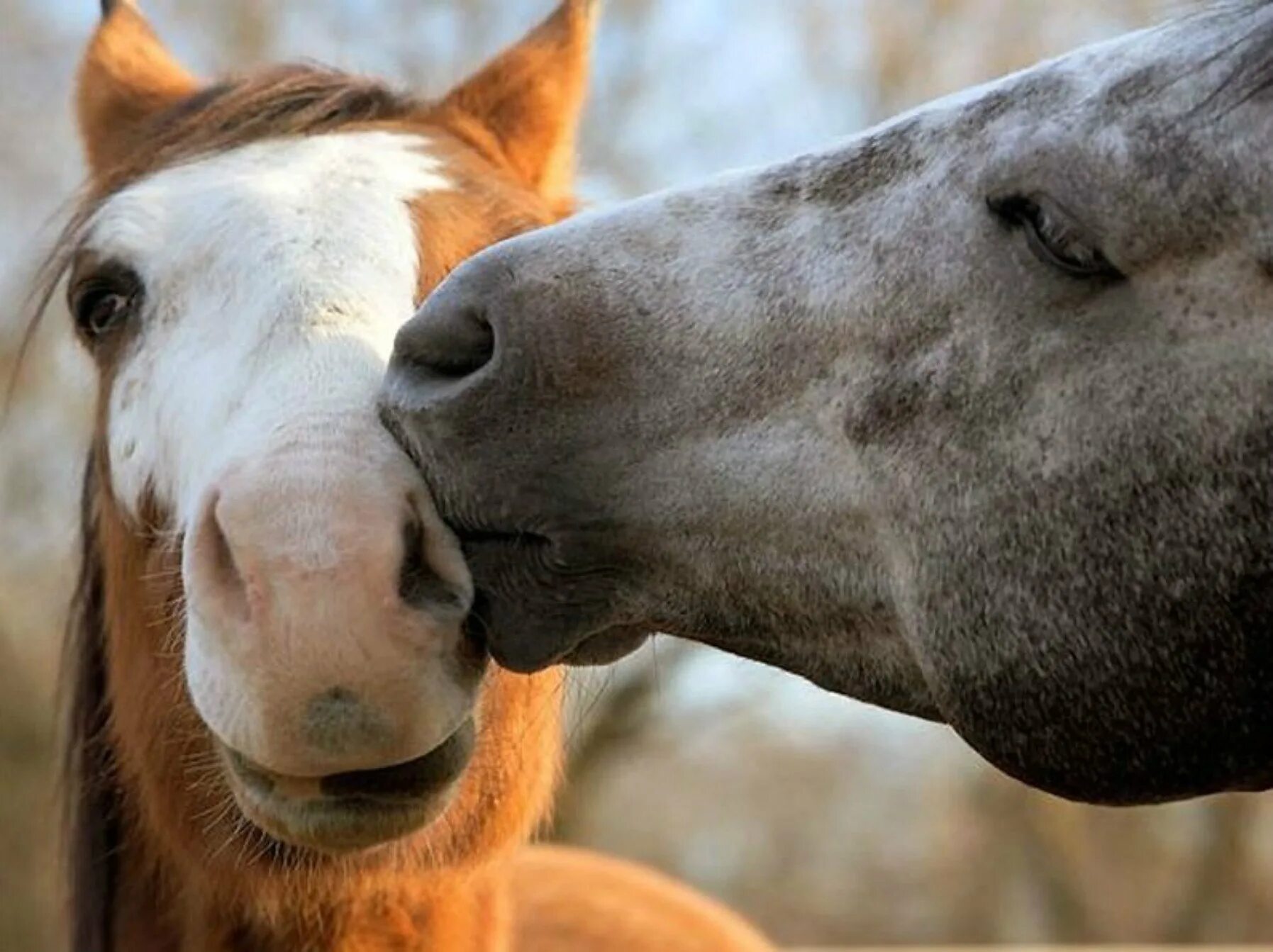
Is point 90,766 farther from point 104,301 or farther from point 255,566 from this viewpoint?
point 255,566

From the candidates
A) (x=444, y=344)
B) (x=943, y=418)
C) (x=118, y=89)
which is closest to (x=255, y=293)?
(x=444, y=344)

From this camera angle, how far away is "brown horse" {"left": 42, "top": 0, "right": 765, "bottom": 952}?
5.47 feet

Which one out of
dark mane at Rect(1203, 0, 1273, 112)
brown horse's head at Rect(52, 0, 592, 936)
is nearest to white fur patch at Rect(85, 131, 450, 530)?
brown horse's head at Rect(52, 0, 592, 936)

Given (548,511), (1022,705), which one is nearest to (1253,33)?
(1022,705)

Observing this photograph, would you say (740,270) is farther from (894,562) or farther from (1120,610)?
(1120,610)

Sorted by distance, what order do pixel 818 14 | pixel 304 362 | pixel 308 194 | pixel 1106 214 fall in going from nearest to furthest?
pixel 1106 214 → pixel 304 362 → pixel 308 194 → pixel 818 14

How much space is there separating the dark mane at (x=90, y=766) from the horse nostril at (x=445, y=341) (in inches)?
36.0

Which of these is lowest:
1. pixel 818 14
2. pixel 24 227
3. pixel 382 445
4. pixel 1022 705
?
pixel 818 14

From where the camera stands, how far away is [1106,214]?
5.17 ft

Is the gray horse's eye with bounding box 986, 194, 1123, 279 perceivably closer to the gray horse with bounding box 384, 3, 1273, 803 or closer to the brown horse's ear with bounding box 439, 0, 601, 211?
the gray horse with bounding box 384, 3, 1273, 803

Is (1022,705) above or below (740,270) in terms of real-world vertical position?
below

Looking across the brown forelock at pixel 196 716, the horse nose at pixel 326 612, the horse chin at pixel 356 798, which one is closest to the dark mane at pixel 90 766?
the brown forelock at pixel 196 716

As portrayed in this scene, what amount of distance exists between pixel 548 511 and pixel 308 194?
0.57 m

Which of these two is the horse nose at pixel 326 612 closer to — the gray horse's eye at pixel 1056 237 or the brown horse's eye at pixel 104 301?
the brown horse's eye at pixel 104 301
